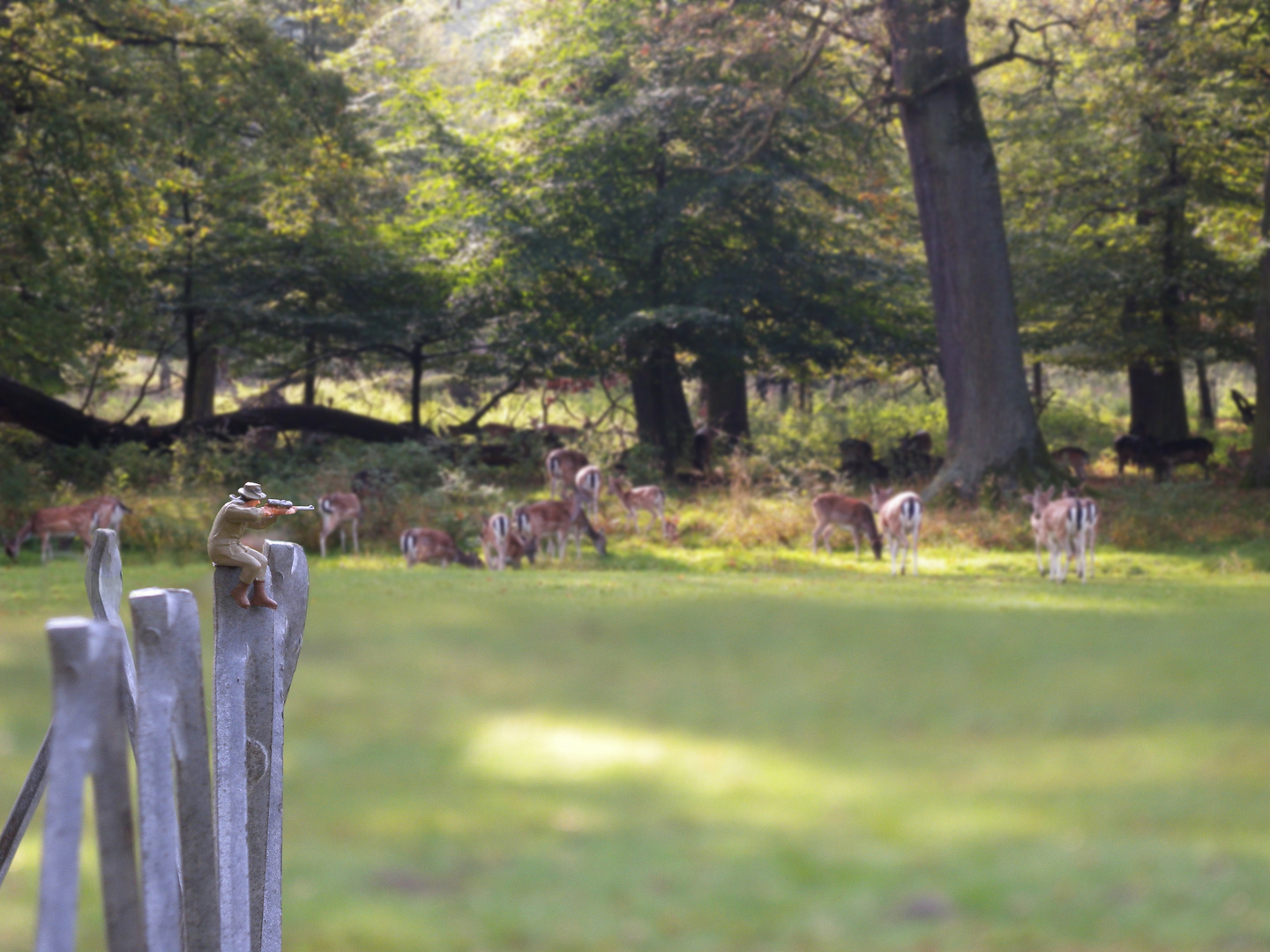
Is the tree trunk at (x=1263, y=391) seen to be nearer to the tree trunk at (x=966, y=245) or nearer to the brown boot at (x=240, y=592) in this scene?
the tree trunk at (x=966, y=245)

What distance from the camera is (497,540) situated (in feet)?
55.7

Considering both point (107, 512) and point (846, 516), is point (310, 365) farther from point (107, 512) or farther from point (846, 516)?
point (846, 516)

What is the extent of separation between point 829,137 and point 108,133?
16.1 metres

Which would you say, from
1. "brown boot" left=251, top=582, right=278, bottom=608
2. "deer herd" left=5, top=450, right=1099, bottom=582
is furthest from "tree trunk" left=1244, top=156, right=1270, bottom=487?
"brown boot" left=251, top=582, right=278, bottom=608

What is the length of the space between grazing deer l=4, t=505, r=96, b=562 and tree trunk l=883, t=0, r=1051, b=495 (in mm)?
13280

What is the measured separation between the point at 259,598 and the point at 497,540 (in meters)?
14.6

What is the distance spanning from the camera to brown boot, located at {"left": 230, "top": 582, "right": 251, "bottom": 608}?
2.38 metres

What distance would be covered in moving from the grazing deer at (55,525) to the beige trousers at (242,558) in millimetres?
15478

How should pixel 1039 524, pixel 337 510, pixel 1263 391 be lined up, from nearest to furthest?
1. pixel 1039 524
2. pixel 337 510
3. pixel 1263 391

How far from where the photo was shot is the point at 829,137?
90.7ft

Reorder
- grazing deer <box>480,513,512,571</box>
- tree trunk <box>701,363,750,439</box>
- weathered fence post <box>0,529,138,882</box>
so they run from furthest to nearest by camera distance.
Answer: tree trunk <box>701,363,750,439</box> < grazing deer <box>480,513,512,571</box> < weathered fence post <box>0,529,138,882</box>

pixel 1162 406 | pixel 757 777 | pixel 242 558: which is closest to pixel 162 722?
pixel 242 558

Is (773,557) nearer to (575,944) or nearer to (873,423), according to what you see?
(575,944)

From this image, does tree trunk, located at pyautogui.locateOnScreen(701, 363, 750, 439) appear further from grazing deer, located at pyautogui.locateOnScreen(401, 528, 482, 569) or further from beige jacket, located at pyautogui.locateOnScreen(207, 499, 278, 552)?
beige jacket, located at pyautogui.locateOnScreen(207, 499, 278, 552)
